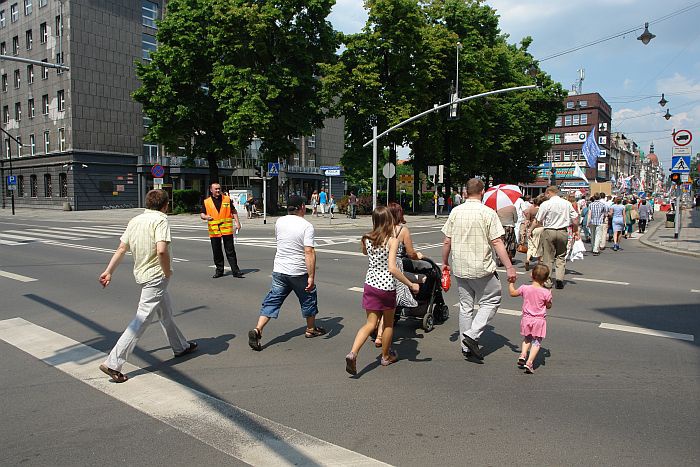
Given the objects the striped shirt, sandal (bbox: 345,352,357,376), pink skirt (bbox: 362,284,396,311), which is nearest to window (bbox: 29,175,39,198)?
the striped shirt

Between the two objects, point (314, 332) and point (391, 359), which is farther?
point (314, 332)

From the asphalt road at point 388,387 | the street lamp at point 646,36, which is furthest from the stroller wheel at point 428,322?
the street lamp at point 646,36

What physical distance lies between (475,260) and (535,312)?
2.50 feet

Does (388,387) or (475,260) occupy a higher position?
(475,260)

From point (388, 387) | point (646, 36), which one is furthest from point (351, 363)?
point (646, 36)

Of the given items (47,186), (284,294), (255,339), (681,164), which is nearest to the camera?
(255,339)

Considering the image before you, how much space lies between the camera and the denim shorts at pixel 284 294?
5.57 m

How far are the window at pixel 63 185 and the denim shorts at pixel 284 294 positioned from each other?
142ft

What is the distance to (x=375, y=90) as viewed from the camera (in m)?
32.1

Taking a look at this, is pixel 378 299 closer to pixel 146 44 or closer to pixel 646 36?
pixel 646 36

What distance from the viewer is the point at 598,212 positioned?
14.5 metres

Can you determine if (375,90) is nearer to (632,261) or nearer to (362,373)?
(632,261)

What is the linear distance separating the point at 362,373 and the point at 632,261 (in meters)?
11.1

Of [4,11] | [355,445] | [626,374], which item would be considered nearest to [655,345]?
[626,374]
